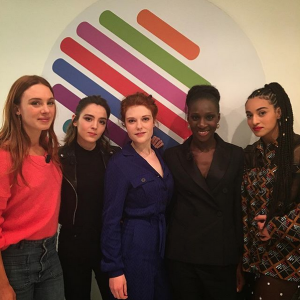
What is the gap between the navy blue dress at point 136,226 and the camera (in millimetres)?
1467

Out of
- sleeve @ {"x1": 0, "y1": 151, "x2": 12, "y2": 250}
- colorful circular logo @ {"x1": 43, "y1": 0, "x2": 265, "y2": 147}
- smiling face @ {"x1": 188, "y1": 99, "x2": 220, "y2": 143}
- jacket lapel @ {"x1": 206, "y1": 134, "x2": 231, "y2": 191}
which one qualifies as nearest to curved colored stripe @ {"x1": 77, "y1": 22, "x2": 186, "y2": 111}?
colorful circular logo @ {"x1": 43, "y1": 0, "x2": 265, "y2": 147}

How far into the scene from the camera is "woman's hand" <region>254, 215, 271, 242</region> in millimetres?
1459

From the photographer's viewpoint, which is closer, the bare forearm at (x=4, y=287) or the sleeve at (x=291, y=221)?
the bare forearm at (x=4, y=287)

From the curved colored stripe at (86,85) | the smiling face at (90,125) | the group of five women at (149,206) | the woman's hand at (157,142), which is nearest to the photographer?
the group of five women at (149,206)

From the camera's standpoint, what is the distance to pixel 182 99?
207 cm

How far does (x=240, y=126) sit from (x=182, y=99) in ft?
1.58

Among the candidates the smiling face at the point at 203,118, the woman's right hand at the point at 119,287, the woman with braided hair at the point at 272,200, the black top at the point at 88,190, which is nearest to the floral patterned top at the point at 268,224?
the woman with braided hair at the point at 272,200

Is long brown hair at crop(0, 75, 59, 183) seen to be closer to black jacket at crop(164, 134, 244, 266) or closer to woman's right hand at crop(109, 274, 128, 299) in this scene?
woman's right hand at crop(109, 274, 128, 299)

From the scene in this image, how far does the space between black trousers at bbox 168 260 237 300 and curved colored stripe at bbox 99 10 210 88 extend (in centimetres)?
126

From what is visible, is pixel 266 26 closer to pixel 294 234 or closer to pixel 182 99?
pixel 182 99

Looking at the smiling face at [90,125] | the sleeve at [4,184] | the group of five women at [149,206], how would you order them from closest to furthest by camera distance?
the sleeve at [4,184], the group of five women at [149,206], the smiling face at [90,125]

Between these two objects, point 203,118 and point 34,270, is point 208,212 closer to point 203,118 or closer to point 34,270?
point 203,118

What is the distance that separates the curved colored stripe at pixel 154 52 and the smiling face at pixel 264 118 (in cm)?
56

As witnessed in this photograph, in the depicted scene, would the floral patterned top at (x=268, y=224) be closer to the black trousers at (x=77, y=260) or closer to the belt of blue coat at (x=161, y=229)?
the belt of blue coat at (x=161, y=229)
